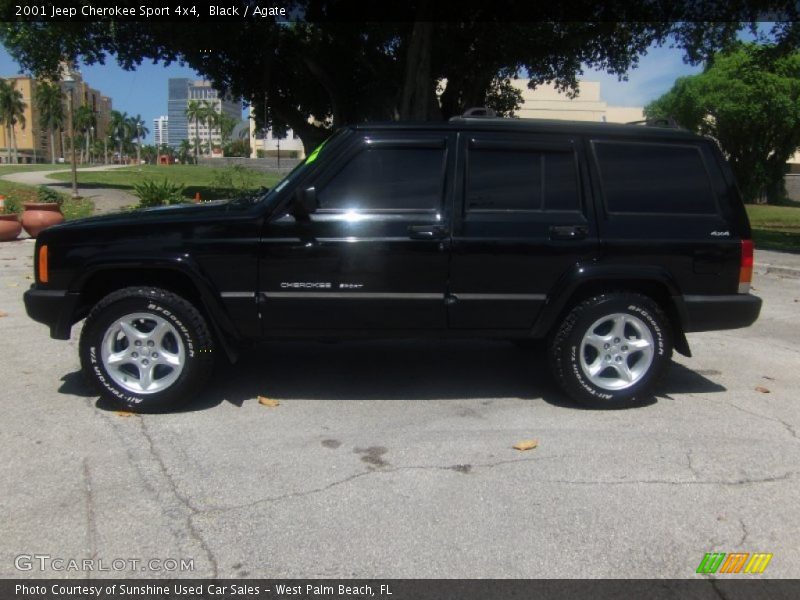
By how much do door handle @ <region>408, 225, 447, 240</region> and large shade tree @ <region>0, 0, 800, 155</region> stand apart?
47.4 ft

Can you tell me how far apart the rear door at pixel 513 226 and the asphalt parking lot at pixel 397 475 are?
0.79 meters

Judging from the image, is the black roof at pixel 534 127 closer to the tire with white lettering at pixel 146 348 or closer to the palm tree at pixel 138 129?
the tire with white lettering at pixel 146 348

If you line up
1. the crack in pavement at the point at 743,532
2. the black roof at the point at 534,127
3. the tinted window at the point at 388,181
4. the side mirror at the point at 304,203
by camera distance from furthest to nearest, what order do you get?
the black roof at the point at 534,127
the tinted window at the point at 388,181
the side mirror at the point at 304,203
the crack in pavement at the point at 743,532

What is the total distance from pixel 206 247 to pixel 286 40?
20141mm

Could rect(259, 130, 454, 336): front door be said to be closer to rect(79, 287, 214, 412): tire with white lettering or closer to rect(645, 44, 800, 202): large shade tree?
rect(79, 287, 214, 412): tire with white lettering

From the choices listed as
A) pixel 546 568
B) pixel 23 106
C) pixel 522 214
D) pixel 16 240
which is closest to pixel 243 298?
pixel 522 214

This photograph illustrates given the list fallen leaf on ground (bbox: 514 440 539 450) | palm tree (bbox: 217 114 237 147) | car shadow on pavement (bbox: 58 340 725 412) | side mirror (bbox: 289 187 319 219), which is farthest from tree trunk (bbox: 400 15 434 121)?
palm tree (bbox: 217 114 237 147)

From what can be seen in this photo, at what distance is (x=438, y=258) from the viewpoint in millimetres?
4656

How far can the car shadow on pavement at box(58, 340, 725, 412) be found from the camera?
518cm

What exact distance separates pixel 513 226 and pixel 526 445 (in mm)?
1437

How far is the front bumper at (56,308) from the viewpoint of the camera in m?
4.60
